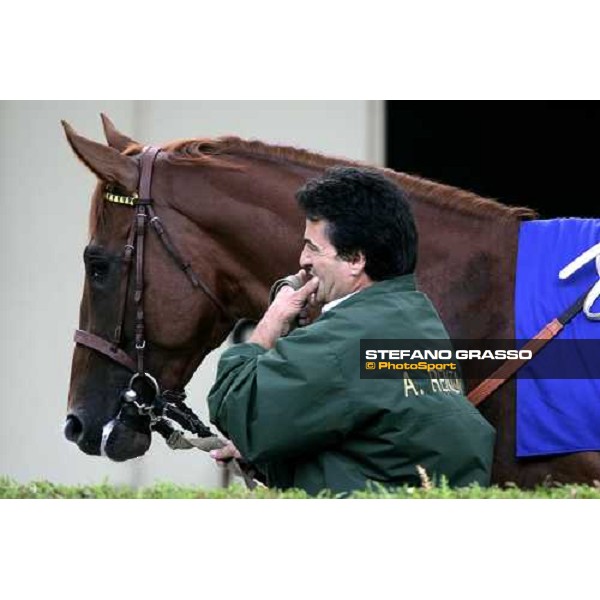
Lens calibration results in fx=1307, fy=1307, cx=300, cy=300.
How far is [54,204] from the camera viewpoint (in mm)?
7586

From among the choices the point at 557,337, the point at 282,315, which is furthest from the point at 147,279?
the point at 557,337

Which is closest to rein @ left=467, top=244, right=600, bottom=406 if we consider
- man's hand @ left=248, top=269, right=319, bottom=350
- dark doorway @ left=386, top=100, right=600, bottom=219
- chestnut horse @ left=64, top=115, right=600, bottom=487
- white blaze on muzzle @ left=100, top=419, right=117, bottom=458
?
chestnut horse @ left=64, top=115, right=600, bottom=487

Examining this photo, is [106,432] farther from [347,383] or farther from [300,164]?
[347,383]

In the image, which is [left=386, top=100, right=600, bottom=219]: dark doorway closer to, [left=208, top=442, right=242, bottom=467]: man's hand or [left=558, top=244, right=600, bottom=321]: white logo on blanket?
[left=558, top=244, right=600, bottom=321]: white logo on blanket

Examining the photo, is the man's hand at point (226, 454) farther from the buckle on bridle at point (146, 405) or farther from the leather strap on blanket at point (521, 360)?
the leather strap on blanket at point (521, 360)

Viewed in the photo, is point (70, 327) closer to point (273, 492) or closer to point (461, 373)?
point (461, 373)

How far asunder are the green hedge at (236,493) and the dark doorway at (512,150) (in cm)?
531

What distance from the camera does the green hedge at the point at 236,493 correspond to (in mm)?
2695

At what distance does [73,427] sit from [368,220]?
1470mm

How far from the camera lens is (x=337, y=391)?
2920mm

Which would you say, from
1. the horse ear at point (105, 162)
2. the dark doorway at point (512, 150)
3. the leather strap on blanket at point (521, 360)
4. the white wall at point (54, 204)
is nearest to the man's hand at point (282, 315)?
the leather strap on blanket at point (521, 360)

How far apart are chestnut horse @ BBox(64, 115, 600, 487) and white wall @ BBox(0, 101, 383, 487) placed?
338 centimetres

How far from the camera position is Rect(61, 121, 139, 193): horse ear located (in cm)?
411
